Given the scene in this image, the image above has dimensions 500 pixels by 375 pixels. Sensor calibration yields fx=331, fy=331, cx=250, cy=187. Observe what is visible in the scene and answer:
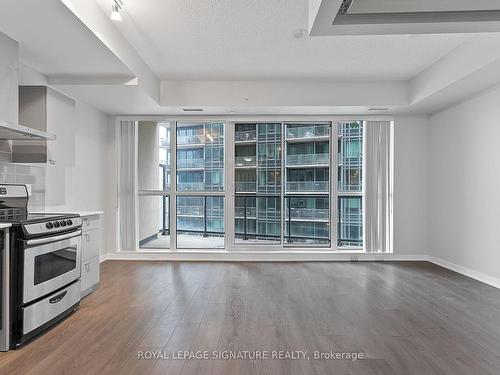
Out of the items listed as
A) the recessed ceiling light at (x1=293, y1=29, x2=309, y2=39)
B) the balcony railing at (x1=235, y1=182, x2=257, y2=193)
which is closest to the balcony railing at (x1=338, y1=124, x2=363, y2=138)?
the balcony railing at (x1=235, y1=182, x2=257, y2=193)

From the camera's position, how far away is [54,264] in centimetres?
281

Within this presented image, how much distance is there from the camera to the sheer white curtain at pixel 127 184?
5.58 m

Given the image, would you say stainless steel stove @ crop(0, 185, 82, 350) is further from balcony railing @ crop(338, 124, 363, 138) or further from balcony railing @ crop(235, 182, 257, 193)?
balcony railing @ crop(338, 124, 363, 138)

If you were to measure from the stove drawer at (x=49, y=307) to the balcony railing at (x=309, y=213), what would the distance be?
3739mm

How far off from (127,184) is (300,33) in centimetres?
372

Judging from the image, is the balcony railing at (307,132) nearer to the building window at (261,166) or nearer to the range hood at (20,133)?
the building window at (261,166)

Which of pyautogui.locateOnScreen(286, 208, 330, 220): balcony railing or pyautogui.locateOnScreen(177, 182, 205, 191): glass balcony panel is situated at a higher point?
pyautogui.locateOnScreen(177, 182, 205, 191): glass balcony panel

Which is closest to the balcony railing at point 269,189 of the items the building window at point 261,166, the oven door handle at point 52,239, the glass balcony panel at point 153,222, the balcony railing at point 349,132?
the building window at point 261,166

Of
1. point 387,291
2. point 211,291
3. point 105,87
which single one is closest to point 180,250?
point 211,291

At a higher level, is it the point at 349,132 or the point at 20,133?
the point at 349,132

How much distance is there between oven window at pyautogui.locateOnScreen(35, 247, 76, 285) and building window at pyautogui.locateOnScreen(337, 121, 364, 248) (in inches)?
162

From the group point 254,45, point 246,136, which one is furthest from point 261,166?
point 254,45

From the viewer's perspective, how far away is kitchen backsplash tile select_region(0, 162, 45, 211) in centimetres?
331

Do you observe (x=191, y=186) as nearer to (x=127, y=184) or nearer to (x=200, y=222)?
(x=200, y=222)
